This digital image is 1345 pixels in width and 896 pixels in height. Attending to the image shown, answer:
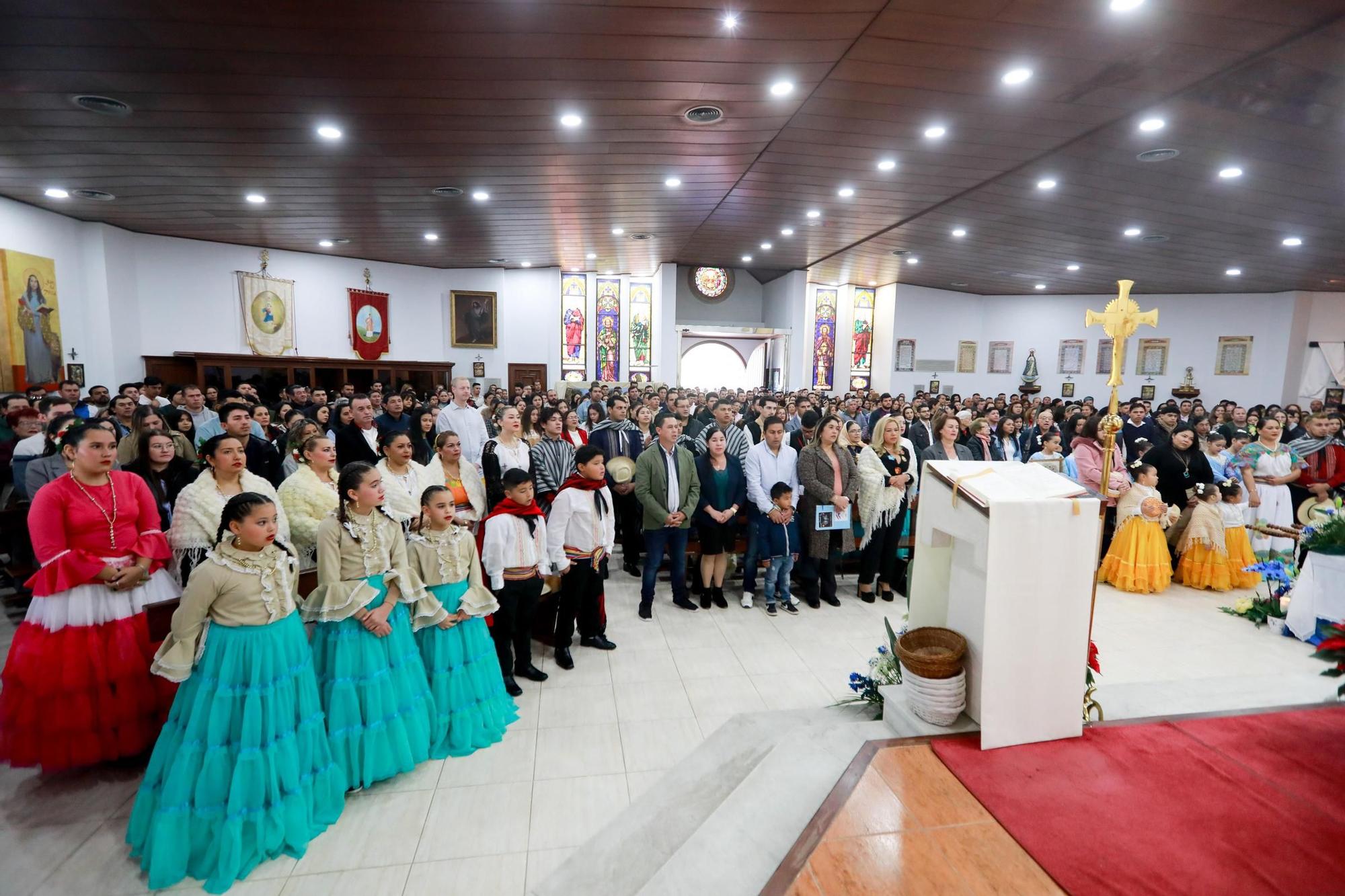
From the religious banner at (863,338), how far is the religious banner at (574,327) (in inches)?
299

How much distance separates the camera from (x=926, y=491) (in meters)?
2.84

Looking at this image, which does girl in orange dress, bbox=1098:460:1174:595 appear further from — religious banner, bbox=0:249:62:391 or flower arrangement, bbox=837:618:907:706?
religious banner, bbox=0:249:62:391

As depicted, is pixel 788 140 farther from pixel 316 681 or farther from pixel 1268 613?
pixel 316 681

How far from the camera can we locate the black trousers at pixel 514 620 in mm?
3809

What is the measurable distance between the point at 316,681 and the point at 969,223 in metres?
11.1

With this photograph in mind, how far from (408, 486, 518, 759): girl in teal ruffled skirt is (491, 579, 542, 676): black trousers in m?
0.45

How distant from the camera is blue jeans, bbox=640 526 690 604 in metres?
5.03

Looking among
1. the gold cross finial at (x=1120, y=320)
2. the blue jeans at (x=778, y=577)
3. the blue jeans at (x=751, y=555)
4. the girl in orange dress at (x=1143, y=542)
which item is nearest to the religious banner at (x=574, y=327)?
the blue jeans at (x=751, y=555)

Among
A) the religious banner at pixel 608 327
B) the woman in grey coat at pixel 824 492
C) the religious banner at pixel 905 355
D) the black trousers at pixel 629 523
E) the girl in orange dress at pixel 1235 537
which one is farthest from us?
the religious banner at pixel 905 355

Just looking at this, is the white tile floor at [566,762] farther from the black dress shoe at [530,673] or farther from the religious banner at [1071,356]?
the religious banner at [1071,356]

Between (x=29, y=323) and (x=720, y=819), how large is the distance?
441 inches

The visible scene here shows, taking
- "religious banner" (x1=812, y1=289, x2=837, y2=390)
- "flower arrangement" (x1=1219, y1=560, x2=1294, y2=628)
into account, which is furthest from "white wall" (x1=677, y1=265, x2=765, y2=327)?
"flower arrangement" (x1=1219, y1=560, x2=1294, y2=628)

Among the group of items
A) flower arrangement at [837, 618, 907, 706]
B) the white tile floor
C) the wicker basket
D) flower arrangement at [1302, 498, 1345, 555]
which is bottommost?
the white tile floor

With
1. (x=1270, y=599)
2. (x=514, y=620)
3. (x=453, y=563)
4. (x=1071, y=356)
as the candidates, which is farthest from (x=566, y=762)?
(x=1071, y=356)
